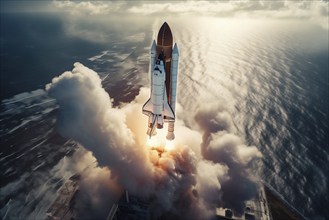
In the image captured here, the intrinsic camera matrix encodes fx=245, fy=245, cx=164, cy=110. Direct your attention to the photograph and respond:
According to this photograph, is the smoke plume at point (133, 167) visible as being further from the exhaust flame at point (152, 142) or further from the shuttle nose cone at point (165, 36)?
the shuttle nose cone at point (165, 36)

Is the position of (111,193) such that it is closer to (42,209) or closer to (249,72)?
(42,209)

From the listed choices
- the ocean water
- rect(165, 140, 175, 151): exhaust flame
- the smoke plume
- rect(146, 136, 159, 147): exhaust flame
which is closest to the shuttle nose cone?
the smoke plume

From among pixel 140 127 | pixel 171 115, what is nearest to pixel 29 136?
pixel 140 127

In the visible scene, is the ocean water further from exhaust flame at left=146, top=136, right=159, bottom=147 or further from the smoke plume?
exhaust flame at left=146, top=136, right=159, bottom=147

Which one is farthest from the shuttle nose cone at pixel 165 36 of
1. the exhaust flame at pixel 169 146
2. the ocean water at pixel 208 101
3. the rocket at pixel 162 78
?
the ocean water at pixel 208 101

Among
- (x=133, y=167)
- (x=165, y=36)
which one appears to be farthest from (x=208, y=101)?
(x=165, y=36)
